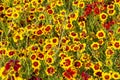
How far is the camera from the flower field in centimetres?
288

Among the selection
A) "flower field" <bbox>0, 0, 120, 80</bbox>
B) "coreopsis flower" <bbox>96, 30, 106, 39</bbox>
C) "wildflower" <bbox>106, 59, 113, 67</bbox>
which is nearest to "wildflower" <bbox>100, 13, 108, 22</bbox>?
"flower field" <bbox>0, 0, 120, 80</bbox>

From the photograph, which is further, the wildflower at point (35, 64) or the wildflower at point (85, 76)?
the wildflower at point (35, 64)

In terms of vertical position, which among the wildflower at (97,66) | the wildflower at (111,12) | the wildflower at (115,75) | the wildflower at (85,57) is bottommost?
the wildflower at (115,75)

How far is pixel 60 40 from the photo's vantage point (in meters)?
3.16

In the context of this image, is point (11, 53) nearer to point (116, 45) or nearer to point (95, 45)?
point (95, 45)

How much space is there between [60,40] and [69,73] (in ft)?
1.51

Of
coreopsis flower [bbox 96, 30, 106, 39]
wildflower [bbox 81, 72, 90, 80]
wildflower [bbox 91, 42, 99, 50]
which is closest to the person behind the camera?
wildflower [bbox 81, 72, 90, 80]

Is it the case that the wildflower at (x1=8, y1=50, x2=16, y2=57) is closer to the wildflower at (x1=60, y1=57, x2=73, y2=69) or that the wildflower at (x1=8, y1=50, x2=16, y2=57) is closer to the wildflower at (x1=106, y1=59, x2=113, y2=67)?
the wildflower at (x1=60, y1=57, x2=73, y2=69)

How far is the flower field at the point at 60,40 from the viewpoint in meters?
2.88

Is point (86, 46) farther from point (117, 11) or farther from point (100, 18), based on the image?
point (117, 11)

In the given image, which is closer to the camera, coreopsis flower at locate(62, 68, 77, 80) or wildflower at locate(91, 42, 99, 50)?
coreopsis flower at locate(62, 68, 77, 80)

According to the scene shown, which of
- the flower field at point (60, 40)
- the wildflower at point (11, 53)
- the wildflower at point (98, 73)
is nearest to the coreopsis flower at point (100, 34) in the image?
the flower field at point (60, 40)

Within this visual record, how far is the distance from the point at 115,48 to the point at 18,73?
30.5 inches

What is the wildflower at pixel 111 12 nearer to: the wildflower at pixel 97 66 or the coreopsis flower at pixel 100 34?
the coreopsis flower at pixel 100 34
